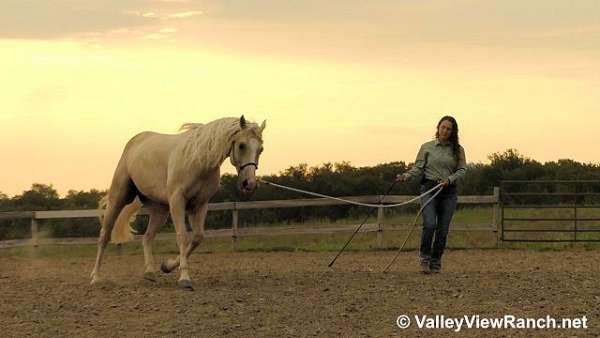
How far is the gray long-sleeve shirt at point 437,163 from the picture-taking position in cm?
1045

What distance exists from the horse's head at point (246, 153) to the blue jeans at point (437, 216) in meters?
2.32

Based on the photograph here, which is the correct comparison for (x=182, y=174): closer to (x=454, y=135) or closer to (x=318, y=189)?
(x=454, y=135)

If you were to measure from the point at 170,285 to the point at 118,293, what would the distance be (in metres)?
0.90

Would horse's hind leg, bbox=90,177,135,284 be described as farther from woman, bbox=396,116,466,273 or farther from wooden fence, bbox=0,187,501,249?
wooden fence, bbox=0,187,501,249

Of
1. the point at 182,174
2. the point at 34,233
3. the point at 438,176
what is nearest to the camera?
the point at 182,174

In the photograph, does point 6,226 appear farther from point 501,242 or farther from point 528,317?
point 528,317

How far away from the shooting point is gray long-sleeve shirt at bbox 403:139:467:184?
10453mm

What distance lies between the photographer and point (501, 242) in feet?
57.9

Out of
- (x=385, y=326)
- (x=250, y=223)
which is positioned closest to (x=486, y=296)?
(x=385, y=326)

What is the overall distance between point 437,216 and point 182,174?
3135mm

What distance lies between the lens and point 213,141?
949cm

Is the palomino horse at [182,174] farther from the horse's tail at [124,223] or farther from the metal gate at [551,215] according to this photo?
the metal gate at [551,215]

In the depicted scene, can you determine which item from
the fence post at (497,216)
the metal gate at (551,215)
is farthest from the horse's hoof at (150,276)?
the metal gate at (551,215)

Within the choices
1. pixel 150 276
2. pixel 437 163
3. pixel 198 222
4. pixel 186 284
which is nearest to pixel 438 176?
pixel 437 163
